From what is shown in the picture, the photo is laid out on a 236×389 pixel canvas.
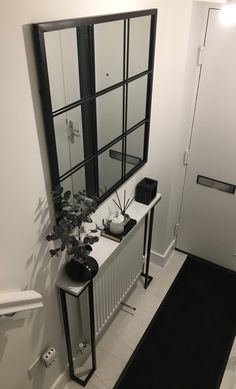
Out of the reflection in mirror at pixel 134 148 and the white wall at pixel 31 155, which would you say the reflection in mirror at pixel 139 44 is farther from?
the reflection in mirror at pixel 134 148

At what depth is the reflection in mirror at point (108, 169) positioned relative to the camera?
6.16 ft

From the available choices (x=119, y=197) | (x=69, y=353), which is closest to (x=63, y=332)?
(x=69, y=353)

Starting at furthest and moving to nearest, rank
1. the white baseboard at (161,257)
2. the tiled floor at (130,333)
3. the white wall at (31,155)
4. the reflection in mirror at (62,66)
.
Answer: the white baseboard at (161,257), the tiled floor at (130,333), the reflection in mirror at (62,66), the white wall at (31,155)

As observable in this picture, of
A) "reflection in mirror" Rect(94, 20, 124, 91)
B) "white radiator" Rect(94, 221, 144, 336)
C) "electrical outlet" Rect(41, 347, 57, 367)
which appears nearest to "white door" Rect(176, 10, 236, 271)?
"white radiator" Rect(94, 221, 144, 336)

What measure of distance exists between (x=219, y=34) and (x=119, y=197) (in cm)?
129

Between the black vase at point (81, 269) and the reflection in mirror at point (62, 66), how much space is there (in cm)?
80

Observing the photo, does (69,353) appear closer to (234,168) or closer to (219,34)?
(234,168)

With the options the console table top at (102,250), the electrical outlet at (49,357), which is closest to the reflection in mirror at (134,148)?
the console table top at (102,250)

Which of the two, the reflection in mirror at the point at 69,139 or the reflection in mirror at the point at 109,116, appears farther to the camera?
the reflection in mirror at the point at 109,116

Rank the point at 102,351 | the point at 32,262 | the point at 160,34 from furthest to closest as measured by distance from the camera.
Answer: the point at 102,351, the point at 160,34, the point at 32,262

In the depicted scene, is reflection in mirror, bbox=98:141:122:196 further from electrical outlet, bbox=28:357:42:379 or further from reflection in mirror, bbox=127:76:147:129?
electrical outlet, bbox=28:357:42:379

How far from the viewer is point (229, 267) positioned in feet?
9.89

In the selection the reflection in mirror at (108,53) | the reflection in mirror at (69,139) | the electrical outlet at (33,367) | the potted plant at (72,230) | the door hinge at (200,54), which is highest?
the reflection in mirror at (108,53)

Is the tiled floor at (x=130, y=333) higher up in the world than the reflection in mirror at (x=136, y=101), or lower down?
lower down
